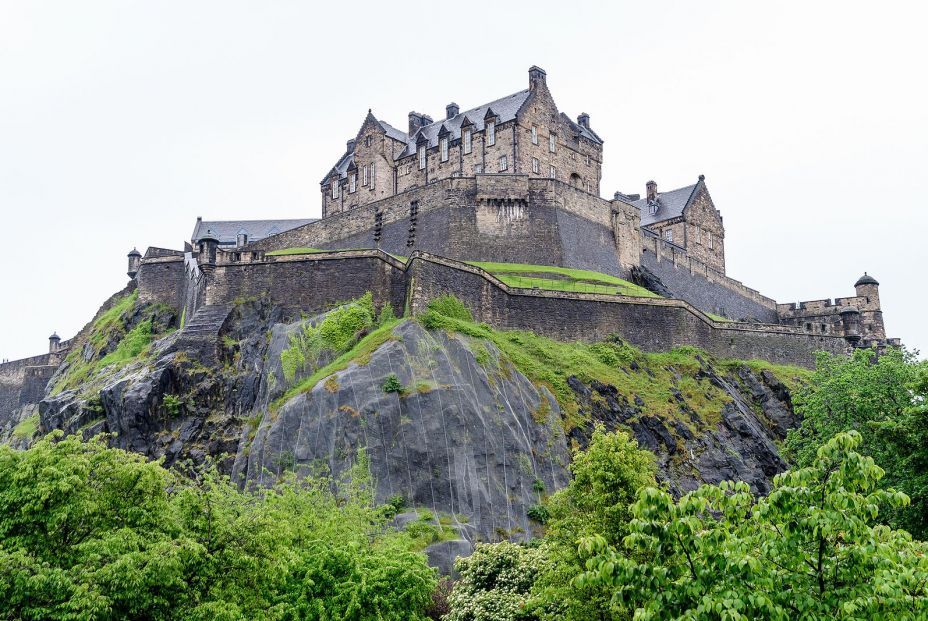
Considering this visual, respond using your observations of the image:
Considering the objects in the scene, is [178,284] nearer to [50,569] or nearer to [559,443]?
[559,443]

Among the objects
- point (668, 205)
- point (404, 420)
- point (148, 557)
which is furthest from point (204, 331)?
point (668, 205)

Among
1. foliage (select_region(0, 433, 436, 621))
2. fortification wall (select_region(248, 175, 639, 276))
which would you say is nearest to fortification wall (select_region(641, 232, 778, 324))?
fortification wall (select_region(248, 175, 639, 276))

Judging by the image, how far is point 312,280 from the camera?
5188 centimetres

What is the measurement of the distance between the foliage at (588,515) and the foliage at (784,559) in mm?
10922

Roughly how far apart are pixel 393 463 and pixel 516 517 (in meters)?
5.62

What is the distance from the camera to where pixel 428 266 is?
50031 millimetres

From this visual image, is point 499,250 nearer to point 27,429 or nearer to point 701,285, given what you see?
point 701,285

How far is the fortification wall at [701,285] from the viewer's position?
72750mm

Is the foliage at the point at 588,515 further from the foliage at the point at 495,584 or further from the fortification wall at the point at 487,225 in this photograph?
the fortification wall at the point at 487,225

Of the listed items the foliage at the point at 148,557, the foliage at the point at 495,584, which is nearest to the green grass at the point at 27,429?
the foliage at the point at 148,557

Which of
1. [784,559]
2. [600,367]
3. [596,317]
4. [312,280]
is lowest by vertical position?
[784,559]

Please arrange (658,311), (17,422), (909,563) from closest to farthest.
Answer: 1. (909,563)
2. (658,311)
3. (17,422)

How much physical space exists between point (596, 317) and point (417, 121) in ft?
104

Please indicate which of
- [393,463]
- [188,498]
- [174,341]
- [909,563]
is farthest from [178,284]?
[909,563]
